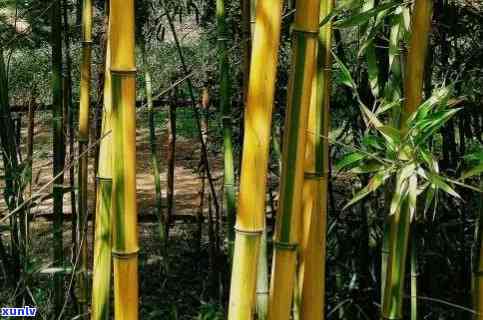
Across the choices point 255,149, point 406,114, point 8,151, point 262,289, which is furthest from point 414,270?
point 8,151

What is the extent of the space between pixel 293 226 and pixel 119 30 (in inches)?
15.8

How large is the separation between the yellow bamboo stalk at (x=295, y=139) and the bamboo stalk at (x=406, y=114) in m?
0.18

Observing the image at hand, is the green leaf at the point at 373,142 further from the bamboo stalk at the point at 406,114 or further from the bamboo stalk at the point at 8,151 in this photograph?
the bamboo stalk at the point at 8,151

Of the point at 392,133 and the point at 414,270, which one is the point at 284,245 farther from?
the point at 414,270

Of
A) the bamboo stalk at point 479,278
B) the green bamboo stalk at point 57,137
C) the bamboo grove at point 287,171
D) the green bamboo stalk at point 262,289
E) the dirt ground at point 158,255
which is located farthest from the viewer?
the dirt ground at point 158,255

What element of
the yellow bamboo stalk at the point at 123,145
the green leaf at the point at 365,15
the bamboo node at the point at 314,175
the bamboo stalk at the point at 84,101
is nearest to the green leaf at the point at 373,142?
the bamboo node at the point at 314,175

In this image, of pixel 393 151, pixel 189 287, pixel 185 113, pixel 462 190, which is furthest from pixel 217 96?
pixel 185 113

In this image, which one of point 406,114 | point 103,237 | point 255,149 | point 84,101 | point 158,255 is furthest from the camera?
point 158,255

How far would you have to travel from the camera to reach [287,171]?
1.15 meters

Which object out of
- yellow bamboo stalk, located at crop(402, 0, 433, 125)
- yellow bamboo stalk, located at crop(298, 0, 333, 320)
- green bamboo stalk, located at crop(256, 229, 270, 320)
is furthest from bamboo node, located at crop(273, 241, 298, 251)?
green bamboo stalk, located at crop(256, 229, 270, 320)

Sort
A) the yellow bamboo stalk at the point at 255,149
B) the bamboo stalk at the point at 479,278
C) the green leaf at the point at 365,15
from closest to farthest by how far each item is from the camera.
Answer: the yellow bamboo stalk at the point at 255,149, the green leaf at the point at 365,15, the bamboo stalk at the point at 479,278

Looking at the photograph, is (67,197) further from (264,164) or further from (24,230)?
(264,164)

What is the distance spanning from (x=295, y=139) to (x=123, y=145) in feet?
0.87

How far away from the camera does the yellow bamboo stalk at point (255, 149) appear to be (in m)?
1.03
